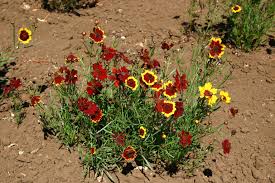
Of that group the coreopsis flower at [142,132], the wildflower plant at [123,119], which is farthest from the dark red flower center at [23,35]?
the coreopsis flower at [142,132]

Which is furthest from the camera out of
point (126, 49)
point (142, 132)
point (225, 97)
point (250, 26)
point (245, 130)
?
point (250, 26)

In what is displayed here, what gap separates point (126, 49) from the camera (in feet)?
13.0

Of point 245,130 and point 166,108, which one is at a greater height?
point 166,108

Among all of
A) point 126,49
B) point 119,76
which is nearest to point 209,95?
point 119,76

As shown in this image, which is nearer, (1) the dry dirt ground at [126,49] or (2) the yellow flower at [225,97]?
(2) the yellow flower at [225,97]

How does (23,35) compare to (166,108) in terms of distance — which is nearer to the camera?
(166,108)

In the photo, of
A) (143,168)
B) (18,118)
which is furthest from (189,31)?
(18,118)

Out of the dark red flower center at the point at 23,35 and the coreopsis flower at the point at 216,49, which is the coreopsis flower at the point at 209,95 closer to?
the coreopsis flower at the point at 216,49

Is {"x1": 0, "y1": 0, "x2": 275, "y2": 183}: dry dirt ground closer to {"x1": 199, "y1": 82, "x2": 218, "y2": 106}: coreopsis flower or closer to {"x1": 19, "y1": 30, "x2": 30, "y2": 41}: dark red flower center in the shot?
{"x1": 199, "y1": 82, "x2": 218, "y2": 106}: coreopsis flower

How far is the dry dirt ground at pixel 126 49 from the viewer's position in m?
2.95

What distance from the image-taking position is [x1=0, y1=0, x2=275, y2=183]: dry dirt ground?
2.95 metres

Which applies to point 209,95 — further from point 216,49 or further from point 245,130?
point 245,130

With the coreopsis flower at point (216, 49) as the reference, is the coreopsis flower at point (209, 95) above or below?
below

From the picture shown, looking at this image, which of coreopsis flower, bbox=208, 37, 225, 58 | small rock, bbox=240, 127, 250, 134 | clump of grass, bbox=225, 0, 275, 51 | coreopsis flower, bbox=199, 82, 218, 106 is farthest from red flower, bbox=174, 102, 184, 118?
clump of grass, bbox=225, 0, 275, 51
